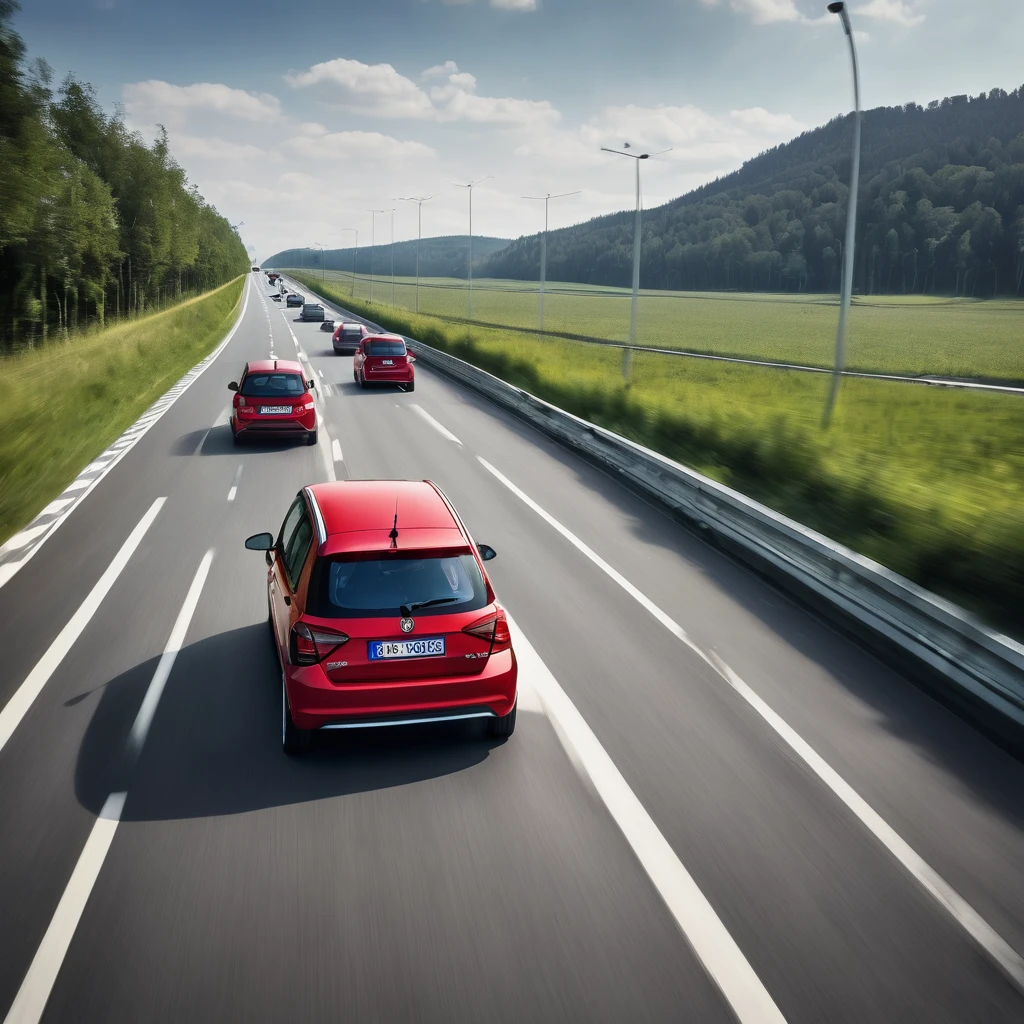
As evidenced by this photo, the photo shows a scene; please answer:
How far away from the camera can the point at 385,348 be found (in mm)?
28547

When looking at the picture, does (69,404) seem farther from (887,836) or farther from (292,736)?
(887,836)

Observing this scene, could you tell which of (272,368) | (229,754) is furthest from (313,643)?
(272,368)

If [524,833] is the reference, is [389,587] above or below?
above

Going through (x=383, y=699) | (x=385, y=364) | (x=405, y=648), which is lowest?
(x=383, y=699)

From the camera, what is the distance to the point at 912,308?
354ft

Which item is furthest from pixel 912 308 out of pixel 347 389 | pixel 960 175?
pixel 347 389

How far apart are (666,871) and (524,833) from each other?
0.84 meters

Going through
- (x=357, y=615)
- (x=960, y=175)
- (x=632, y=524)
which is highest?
(x=960, y=175)

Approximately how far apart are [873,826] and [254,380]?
1545 cm

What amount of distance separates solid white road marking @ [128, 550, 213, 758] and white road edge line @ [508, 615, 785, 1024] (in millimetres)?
2869

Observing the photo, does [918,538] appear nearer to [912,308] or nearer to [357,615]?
[357,615]

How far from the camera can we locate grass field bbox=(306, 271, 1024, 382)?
159 feet

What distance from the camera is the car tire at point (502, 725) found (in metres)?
6.30

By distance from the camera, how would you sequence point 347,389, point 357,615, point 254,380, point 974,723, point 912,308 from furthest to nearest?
1. point 912,308
2. point 347,389
3. point 254,380
4. point 974,723
5. point 357,615
